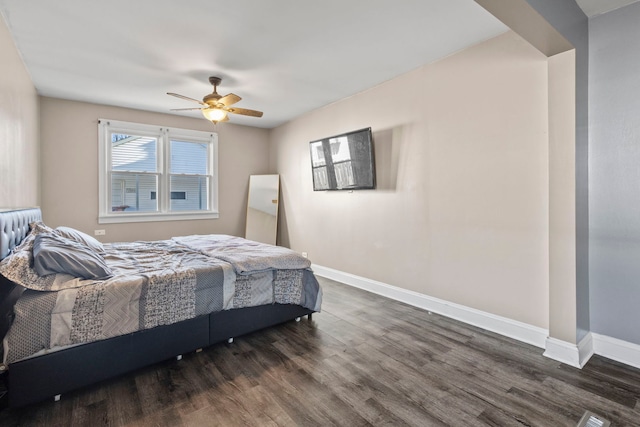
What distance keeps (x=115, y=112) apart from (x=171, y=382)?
4.30 metres

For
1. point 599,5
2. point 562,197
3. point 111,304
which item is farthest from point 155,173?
point 599,5

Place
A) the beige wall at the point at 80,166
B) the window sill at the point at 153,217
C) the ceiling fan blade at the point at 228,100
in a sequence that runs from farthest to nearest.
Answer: the window sill at the point at 153,217 < the beige wall at the point at 80,166 < the ceiling fan blade at the point at 228,100

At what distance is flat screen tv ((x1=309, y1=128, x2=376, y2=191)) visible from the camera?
3789mm

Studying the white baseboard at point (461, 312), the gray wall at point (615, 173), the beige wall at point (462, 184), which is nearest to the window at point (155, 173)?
the beige wall at point (462, 184)

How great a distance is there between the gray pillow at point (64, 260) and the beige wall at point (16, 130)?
27.6 inches

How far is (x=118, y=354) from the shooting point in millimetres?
2014

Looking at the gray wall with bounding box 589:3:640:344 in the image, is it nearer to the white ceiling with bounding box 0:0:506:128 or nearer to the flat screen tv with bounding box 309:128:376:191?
the white ceiling with bounding box 0:0:506:128

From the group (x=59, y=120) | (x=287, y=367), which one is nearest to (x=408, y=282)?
(x=287, y=367)

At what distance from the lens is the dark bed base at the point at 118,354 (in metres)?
1.73

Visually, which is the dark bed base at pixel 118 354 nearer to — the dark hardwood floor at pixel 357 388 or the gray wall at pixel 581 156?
the dark hardwood floor at pixel 357 388

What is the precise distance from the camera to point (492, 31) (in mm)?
2643

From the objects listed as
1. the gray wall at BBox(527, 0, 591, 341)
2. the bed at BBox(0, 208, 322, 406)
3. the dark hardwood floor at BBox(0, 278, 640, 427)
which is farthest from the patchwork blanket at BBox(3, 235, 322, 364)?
the gray wall at BBox(527, 0, 591, 341)

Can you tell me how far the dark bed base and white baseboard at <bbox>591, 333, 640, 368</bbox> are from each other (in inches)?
106

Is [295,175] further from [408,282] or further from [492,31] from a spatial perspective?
[492,31]
